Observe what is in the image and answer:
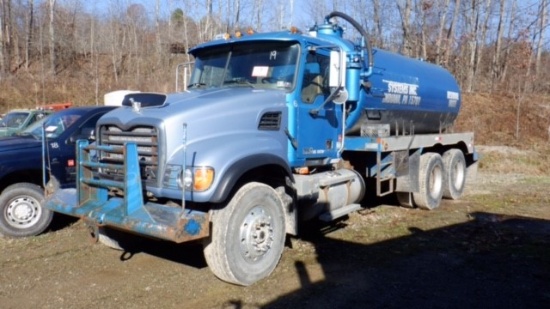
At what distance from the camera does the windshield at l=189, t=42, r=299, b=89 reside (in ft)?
20.4

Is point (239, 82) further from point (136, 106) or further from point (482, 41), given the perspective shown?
point (482, 41)

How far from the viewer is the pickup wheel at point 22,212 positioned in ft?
23.5

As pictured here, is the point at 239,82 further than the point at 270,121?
Yes

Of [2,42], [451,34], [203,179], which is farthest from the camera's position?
[2,42]

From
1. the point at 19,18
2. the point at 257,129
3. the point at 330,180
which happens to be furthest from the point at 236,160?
the point at 19,18

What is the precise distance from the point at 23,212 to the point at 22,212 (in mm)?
13

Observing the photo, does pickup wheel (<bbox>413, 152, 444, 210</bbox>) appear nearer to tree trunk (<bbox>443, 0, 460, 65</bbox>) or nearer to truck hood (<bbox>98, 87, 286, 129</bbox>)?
truck hood (<bbox>98, 87, 286, 129</bbox>)

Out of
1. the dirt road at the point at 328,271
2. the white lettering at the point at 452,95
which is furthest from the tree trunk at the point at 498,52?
the dirt road at the point at 328,271

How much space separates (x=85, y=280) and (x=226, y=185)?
2.15 m

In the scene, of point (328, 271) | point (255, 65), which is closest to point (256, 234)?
point (328, 271)

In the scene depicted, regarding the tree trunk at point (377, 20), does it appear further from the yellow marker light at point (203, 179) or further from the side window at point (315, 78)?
the yellow marker light at point (203, 179)

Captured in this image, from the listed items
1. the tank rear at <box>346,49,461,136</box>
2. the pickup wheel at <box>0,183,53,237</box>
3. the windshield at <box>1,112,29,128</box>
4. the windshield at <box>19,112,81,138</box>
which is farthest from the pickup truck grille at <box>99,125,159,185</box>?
the windshield at <box>1,112,29,128</box>

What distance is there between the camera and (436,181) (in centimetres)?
1003

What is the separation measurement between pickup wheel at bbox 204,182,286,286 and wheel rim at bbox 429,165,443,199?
16.9 feet
